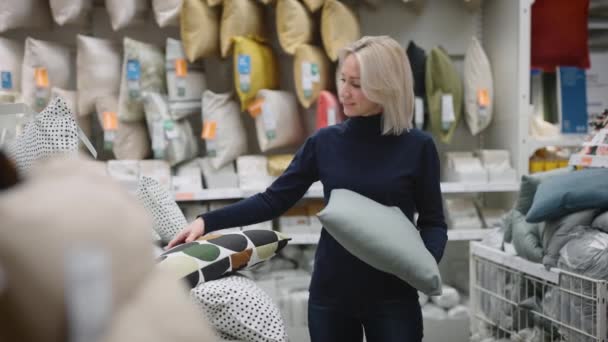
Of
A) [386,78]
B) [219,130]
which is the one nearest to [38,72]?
[219,130]

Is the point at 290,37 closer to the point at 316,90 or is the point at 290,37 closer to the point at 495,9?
the point at 316,90

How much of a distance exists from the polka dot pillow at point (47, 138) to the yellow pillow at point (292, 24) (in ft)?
5.28

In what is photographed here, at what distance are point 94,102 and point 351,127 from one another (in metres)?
1.87

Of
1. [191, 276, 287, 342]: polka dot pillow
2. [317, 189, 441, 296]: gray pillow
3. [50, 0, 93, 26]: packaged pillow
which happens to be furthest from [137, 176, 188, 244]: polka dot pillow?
[50, 0, 93, 26]: packaged pillow

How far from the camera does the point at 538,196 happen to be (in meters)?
1.82

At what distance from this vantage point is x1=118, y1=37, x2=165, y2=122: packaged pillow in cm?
279

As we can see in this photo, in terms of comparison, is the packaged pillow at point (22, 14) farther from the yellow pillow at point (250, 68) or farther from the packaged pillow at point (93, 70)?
the yellow pillow at point (250, 68)

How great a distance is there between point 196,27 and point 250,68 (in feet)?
1.07

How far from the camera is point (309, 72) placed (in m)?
2.79

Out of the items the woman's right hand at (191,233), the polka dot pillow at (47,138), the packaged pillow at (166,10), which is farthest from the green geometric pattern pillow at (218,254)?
the packaged pillow at (166,10)

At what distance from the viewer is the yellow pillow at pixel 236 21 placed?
9.11 feet

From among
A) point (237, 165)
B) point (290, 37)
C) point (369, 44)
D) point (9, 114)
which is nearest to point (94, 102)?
point (237, 165)

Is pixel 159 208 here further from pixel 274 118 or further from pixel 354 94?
pixel 274 118

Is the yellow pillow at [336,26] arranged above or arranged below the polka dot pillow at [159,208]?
above
